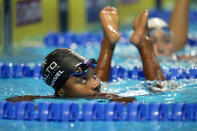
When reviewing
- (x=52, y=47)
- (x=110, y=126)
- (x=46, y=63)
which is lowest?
(x=110, y=126)

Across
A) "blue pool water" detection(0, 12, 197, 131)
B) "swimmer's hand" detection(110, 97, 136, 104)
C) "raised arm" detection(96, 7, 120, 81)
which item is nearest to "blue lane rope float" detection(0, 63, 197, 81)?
"blue pool water" detection(0, 12, 197, 131)

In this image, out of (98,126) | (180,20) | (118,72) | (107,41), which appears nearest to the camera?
(98,126)

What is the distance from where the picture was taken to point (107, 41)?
410cm

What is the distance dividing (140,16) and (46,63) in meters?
1.02

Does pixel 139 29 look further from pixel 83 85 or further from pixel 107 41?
pixel 83 85

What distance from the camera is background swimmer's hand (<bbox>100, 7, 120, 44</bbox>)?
399cm

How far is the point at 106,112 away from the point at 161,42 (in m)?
2.07

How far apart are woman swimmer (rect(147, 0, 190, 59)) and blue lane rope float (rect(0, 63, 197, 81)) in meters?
0.59

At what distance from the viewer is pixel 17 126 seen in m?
3.06

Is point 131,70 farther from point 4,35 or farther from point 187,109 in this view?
point 4,35

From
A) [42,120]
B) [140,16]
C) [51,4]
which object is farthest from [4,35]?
[42,120]

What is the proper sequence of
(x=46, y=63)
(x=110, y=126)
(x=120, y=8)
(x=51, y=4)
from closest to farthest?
(x=110, y=126), (x=46, y=63), (x=51, y=4), (x=120, y=8)

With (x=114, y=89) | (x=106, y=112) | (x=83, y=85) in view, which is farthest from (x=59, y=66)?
(x=114, y=89)

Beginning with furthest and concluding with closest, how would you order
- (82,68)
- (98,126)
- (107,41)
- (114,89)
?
1. (107,41)
2. (114,89)
3. (82,68)
4. (98,126)
